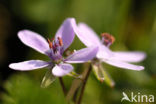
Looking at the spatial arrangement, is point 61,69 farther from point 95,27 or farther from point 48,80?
point 95,27

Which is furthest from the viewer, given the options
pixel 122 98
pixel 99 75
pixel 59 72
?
pixel 122 98

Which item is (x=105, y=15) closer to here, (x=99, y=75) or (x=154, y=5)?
(x=154, y=5)

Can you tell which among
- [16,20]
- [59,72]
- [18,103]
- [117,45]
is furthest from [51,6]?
[59,72]
